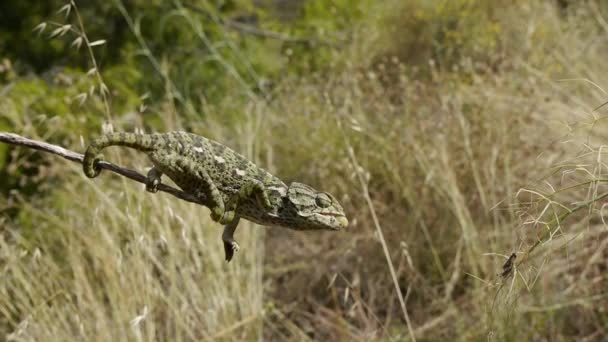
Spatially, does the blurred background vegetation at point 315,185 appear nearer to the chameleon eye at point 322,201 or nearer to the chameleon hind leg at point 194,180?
the chameleon hind leg at point 194,180

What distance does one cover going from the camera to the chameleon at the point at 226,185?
3.18ft

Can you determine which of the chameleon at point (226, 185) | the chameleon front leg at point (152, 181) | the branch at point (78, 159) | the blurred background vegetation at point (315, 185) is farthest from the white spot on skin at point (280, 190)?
the blurred background vegetation at point (315, 185)

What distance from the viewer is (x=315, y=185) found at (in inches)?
187

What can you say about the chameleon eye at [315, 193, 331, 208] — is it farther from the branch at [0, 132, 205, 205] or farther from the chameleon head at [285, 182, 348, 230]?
the branch at [0, 132, 205, 205]

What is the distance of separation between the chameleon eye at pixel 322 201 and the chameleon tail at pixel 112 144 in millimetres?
265

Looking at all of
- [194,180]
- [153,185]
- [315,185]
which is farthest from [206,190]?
[315,185]

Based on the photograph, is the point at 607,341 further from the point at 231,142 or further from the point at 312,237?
the point at 231,142

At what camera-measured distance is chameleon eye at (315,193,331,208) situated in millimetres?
977

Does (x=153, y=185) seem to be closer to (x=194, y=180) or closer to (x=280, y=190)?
(x=194, y=180)

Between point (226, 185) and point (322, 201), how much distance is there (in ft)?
0.52

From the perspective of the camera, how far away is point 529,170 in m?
4.11

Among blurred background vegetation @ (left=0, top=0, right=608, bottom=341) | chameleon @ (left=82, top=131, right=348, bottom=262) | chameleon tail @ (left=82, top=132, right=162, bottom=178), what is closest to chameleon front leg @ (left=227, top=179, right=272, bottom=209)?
chameleon @ (left=82, top=131, right=348, bottom=262)

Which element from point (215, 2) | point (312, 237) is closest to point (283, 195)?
point (312, 237)

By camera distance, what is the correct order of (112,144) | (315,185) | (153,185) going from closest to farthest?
1. (112,144)
2. (153,185)
3. (315,185)
